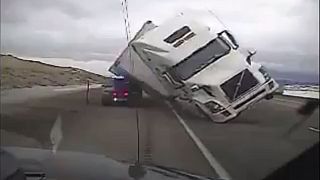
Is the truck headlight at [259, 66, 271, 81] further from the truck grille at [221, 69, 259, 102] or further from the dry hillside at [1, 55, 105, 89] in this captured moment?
the dry hillside at [1, 55, 105, 89]

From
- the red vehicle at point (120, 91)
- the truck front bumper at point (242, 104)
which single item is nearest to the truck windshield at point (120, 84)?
the red vehicle at point (120, 91)

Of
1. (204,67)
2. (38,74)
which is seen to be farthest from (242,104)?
(38,74)

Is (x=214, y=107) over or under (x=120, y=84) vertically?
under

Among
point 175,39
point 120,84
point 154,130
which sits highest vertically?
point 175,39

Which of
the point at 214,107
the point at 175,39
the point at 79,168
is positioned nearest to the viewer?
the point at 79,168

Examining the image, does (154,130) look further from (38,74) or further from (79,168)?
(79,168)

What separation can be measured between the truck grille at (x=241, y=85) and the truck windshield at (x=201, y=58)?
0.43 ft

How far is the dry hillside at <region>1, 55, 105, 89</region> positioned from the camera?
2367mm

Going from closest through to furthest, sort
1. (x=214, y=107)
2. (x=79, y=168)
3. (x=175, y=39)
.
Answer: (x=79, y=168) < (x=175, y=39) < (x=214, y=107)

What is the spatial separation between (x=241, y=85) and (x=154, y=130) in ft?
1.50

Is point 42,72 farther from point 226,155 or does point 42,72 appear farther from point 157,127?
point 226,155

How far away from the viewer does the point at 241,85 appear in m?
2.42

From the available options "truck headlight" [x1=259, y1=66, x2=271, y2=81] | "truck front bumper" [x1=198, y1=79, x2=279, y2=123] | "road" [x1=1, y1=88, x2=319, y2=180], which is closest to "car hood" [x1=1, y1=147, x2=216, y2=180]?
"road" [x1=1, y1=88, x2=319, y2=180]

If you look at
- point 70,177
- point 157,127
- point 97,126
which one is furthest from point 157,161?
point 70,177
